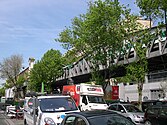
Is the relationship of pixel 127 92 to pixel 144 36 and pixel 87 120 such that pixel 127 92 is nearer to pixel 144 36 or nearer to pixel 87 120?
pixel 144 36

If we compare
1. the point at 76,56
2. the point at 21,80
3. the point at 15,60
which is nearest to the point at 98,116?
the point at 76,56

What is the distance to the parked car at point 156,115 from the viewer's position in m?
18.0

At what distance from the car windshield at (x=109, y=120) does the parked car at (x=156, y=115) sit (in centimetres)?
1109

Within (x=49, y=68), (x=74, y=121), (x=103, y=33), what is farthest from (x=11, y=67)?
(x=74, y=121)

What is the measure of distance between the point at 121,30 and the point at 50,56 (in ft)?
116

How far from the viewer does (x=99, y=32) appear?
31859mm

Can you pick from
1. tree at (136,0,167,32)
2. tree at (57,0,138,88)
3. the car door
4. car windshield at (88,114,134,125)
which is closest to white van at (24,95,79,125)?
the car door

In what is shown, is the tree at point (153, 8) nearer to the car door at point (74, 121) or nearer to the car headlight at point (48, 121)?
the car headlight at point (48, 121)

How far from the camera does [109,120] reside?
726 cm

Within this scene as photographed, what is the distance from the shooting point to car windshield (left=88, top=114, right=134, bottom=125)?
7156 mm

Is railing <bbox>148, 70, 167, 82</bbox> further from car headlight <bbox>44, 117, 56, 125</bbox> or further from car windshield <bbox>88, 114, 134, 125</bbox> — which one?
car windshield <bbox>88, 114, 134, 125</bbox>

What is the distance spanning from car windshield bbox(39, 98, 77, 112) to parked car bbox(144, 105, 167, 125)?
678 cm

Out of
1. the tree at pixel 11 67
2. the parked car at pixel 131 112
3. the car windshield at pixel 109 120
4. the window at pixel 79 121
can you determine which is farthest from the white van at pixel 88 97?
the tree at pixel 11 67

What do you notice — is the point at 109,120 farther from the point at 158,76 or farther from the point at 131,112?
the point at 158,76
